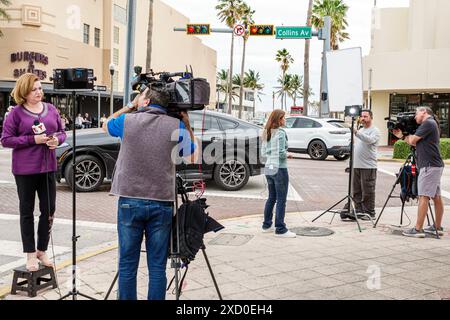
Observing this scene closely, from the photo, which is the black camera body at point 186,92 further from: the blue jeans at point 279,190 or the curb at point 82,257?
the blue jeans at point 279,190

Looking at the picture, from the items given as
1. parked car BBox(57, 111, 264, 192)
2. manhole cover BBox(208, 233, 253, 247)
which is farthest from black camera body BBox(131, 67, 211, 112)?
parked car BBox(57, 111, 264, 192)

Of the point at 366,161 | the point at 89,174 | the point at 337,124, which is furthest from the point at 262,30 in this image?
the point at 366,161

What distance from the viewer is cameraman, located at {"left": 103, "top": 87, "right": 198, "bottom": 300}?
3.58 metres

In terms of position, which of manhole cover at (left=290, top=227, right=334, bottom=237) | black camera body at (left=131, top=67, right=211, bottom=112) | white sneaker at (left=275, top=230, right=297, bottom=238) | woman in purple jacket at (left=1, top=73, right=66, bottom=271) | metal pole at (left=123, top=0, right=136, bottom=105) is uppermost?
metal pole at (left=123, top=0, right=136, bottom=105)

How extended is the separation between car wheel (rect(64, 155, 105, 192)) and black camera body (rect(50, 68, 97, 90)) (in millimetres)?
5896

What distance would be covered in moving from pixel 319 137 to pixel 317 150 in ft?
1.64

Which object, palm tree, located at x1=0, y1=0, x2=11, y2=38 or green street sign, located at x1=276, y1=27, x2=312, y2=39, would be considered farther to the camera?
palm tree, located at x1=0, y1=0, x2=11, y2=38

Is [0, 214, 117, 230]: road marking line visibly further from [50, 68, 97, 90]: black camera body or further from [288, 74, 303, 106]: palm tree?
[288, 74, 303, 106]: palm tree

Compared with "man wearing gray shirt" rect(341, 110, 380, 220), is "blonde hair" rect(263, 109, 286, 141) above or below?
above

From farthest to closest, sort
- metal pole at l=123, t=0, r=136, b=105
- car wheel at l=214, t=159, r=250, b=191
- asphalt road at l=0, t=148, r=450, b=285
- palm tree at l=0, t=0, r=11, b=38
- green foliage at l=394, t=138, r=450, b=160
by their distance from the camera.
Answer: palm tree at l=0, t=0, r=11, b=38 → green foliage at l=394, t=138, r=450, b=160 → car wheel at l=214, t=159, r=250, b=191 → asphalt road at l=0, t=148, r=450, b=285 → metal pole at l=123, t=0, r=136, b=105

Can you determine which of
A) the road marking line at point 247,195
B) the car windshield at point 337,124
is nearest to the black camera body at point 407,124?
the road marking line at point 247,195

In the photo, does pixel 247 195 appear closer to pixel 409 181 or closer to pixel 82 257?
pixel 409 181

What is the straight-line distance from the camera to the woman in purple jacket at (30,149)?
4.78 m
